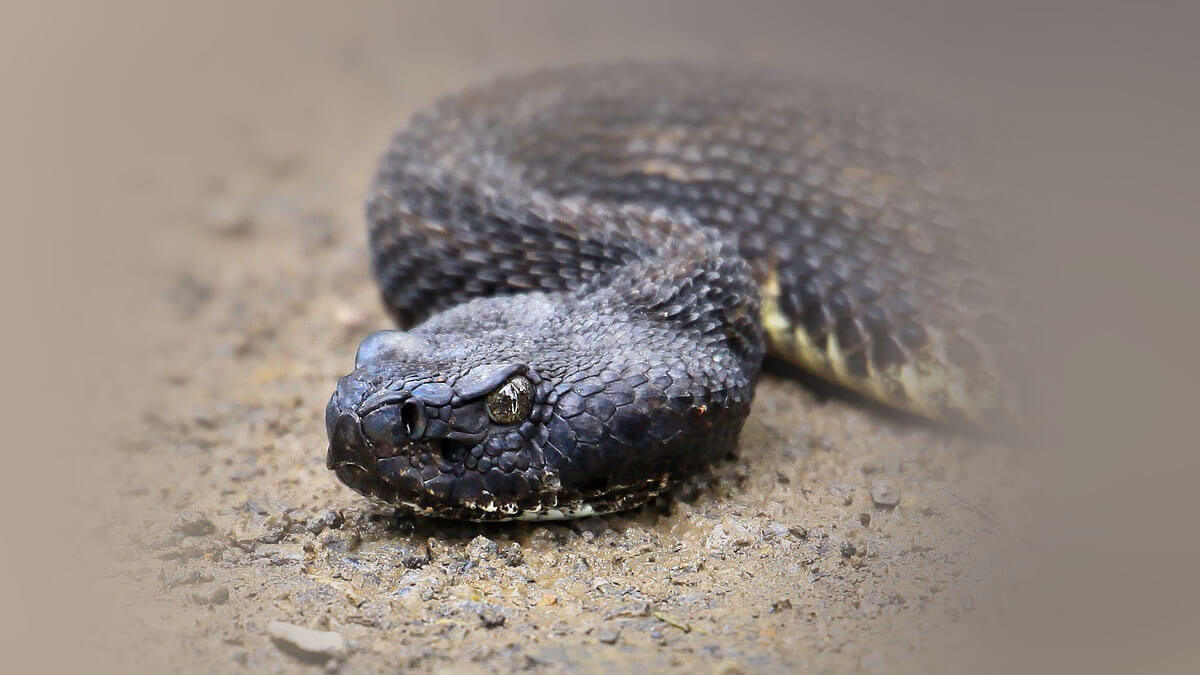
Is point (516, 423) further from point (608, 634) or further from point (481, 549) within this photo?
point (608, 634)

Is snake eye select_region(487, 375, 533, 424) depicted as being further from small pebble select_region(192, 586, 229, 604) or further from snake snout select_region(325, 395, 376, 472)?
small pebble select_region(192, 586, 229, 604)

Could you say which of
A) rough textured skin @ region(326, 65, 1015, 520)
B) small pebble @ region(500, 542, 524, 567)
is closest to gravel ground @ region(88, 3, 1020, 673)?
small pebble @ region(500, 542, 524, 567)

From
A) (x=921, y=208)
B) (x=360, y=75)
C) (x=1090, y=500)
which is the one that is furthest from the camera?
(x=360, y=75)

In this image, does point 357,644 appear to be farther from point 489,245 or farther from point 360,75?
point 360,75

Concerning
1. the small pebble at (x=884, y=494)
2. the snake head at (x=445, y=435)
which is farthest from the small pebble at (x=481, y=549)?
the small pebble at (x=884, y=494)

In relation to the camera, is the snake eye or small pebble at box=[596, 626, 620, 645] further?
the snake eye

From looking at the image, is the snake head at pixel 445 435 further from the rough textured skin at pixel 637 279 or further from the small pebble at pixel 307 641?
the small pebble at pixel 307 641

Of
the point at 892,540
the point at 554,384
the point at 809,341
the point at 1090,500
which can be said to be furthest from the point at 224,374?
the point at 1090,500
